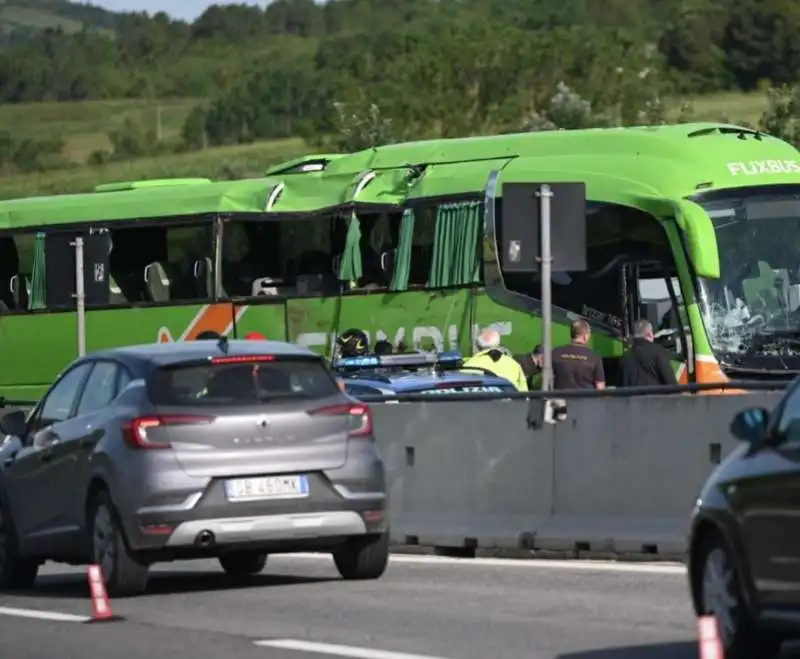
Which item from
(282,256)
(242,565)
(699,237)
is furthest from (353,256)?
(242,565)

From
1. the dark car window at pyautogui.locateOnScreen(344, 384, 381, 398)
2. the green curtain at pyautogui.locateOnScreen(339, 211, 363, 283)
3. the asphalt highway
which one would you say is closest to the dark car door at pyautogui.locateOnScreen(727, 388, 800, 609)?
the asphalt highway

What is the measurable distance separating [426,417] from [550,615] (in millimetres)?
6156

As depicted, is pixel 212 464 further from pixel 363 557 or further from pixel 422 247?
pixel 422 247

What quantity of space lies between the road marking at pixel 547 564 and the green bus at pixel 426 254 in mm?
8248

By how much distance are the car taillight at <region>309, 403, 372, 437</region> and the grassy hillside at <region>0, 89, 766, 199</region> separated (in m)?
50.5

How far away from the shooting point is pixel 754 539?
32.8 feet

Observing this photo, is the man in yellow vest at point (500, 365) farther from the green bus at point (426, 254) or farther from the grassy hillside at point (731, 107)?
the grassy hillside at point (731, 107)

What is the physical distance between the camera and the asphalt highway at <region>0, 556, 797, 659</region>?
11.4m

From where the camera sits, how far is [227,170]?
67.3 meters

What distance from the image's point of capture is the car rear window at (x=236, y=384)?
563 inches

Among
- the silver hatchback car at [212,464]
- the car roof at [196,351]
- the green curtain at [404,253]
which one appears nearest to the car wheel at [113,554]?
the silver hatchback car at [212,464]

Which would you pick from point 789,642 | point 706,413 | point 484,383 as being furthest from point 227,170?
point 789,642

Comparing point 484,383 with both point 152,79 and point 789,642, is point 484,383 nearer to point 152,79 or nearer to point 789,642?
point 789,642

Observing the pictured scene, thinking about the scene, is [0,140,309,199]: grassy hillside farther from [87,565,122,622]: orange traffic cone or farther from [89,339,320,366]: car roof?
[87,565,122,622]: orange traffic cone
